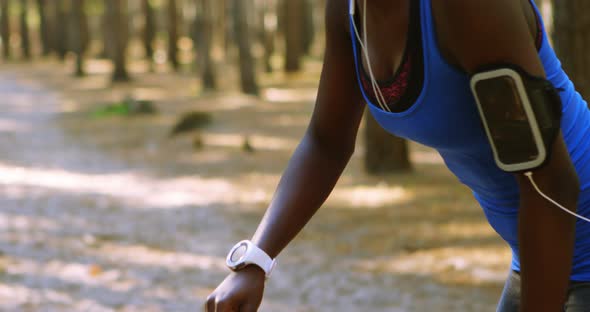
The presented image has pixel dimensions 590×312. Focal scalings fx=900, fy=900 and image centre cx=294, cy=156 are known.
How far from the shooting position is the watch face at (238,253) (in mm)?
1799

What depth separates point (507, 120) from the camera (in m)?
1.43

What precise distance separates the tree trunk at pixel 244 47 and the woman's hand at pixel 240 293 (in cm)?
1746

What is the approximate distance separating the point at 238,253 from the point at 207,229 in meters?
6.54

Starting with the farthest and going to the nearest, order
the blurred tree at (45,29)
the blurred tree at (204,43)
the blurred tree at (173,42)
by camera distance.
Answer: the blurred tree at (45,29) → the blurred tree at (173,42) → the blurred tree at (204,43)

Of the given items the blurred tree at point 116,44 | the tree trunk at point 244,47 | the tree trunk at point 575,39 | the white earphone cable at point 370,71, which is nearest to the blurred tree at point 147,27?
the blurred tree at point 116,44

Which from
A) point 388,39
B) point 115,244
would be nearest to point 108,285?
point 115,244

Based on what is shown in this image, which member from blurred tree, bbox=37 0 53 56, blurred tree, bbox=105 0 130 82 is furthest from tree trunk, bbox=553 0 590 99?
blurred tree, bbox=37 0 53 56

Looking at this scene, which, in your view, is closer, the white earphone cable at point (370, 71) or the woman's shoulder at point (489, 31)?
the woman's shoulder at point (489, 31)

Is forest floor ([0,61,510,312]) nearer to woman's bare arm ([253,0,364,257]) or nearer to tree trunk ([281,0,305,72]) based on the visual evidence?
woman's bare arm ([253,0,364,257])

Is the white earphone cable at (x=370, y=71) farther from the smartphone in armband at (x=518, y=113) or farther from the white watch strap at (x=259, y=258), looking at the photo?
the white watch strap at (x=259, y=258)

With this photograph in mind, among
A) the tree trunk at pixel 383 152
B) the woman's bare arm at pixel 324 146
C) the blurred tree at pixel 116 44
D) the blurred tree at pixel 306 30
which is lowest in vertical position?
the blurred tree at pixel 306 30

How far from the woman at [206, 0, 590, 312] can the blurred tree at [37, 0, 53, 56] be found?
4338 cm

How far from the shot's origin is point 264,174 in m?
10.9

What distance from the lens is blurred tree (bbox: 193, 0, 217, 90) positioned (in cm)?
2102
